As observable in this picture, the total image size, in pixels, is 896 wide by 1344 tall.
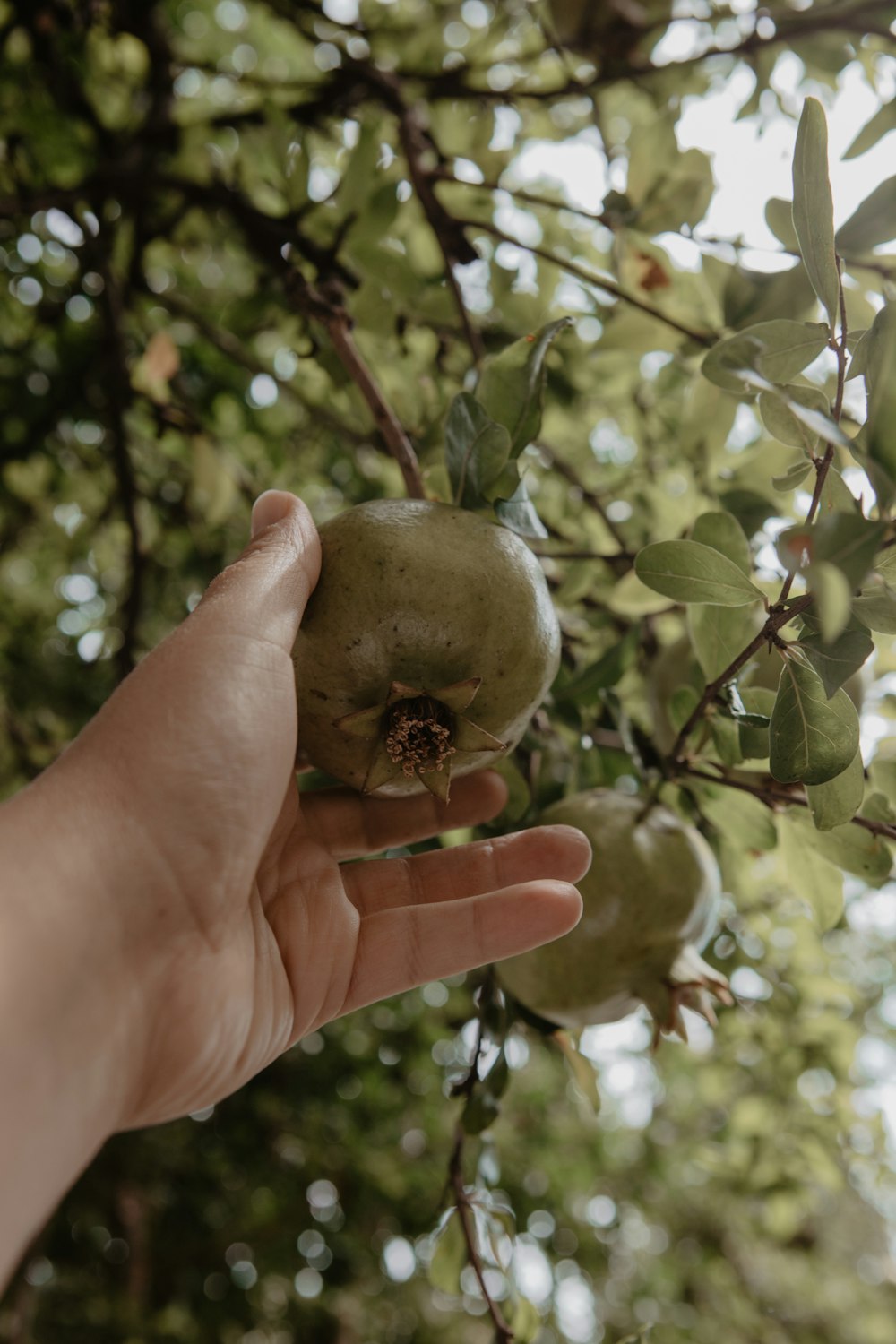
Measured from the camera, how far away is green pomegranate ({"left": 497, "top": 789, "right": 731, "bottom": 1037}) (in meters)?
1.08

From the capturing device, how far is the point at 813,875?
1.16 metres

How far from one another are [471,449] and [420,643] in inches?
9.1

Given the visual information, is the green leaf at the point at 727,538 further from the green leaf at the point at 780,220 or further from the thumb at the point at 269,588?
the green leaf at the point at 780,220

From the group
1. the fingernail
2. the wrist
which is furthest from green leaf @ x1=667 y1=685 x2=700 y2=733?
the wrist

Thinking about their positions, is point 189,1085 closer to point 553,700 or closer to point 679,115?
point 553,700

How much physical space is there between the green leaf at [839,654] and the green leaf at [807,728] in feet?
0.10

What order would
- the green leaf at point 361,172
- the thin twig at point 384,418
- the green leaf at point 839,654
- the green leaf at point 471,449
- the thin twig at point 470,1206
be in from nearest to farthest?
the green leaf at point 839,654, the green leaf at point 471,449, the thin twig at point 384,418, the thin twig at point 470,1206, the green leaf at point 361,172

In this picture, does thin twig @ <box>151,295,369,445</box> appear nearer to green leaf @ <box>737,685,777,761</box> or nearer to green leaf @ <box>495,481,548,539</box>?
green leaf @ <box>495,481,548,539</box>

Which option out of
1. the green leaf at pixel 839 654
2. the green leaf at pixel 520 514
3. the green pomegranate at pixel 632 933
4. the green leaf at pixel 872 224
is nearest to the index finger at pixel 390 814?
the green pomegranate at pixel 632 933

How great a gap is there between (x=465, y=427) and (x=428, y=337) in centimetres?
133

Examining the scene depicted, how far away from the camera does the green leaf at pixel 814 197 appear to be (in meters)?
0.75

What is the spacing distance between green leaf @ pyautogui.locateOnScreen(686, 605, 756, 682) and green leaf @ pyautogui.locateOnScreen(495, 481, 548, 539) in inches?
7.2

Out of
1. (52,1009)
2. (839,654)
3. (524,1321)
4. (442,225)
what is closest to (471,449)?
(839,654)

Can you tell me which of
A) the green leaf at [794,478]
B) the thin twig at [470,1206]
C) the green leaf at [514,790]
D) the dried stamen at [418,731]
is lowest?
the thin twig at [470,1206]
